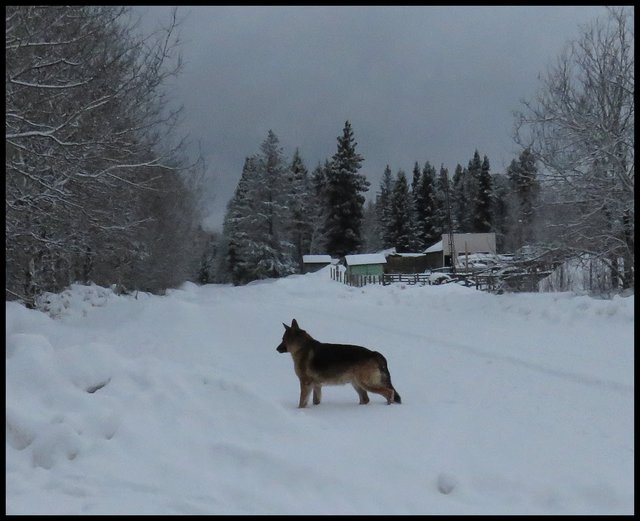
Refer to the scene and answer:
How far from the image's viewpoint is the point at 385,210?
73.9m

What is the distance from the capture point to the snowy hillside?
3.50 metres

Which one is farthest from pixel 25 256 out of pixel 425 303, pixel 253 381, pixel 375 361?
pixel 425 303

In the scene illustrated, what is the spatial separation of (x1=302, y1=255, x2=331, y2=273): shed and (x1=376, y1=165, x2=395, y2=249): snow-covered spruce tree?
13944 mm

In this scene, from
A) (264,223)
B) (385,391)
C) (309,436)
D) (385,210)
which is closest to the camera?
(309,436)

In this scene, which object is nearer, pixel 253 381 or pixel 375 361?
pixel 375 361

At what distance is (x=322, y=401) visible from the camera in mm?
6680

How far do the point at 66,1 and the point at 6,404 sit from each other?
6.83 metres

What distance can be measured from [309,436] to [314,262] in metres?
54.5

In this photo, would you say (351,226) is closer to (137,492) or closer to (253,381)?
(253,381)

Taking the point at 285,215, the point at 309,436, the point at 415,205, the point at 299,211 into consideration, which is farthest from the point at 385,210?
the point at 309,436

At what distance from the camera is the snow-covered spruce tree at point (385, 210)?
70.9 meters

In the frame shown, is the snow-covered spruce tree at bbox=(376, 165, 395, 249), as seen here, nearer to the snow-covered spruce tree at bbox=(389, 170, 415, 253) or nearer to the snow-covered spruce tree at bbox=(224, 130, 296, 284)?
the snow-covered spruce tree at bbox=(389, 170, 415, 253)

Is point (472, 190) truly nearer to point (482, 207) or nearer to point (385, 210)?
point (482, 207)

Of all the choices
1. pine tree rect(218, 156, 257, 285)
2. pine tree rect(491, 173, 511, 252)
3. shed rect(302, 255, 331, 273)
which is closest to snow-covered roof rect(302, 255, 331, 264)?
shed rect(302, 255, 331, 273)
